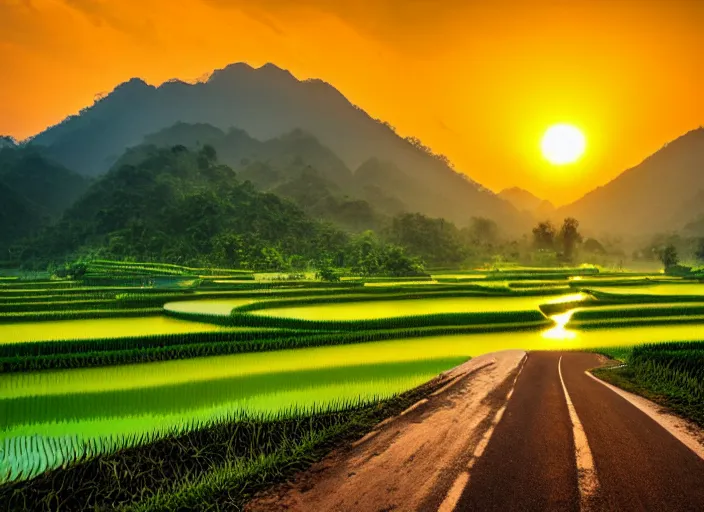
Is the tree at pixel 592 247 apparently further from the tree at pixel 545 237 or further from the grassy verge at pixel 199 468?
the grassy verge at pixel 199 468

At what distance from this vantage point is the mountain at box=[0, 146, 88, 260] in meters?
72.1

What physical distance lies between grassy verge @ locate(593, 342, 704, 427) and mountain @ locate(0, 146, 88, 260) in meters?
80.2

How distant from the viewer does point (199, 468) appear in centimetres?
641

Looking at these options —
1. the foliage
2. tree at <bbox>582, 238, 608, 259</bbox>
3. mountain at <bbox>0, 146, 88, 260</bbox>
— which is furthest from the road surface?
tree at <bbox>582, 238, 608, 259</bbox>

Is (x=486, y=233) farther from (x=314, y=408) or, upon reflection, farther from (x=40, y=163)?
(x=314, y=408)

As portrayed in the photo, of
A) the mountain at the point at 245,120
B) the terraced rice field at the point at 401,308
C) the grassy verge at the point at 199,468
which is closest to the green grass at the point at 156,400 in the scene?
the grassy verge at the point at 199,468

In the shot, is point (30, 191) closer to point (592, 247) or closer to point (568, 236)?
point (568, 236)

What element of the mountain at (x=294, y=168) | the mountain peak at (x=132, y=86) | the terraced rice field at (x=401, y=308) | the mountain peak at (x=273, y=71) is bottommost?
the terraced rice field at (x=401, y=308)

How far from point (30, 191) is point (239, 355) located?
99649 millimetres

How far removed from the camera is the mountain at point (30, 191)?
72.1 m

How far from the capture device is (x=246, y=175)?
11962 cm

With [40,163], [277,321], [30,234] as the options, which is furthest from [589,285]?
[40,163]

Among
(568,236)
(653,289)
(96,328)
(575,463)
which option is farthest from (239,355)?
(568,236)

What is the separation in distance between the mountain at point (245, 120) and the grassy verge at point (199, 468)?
137940mm
